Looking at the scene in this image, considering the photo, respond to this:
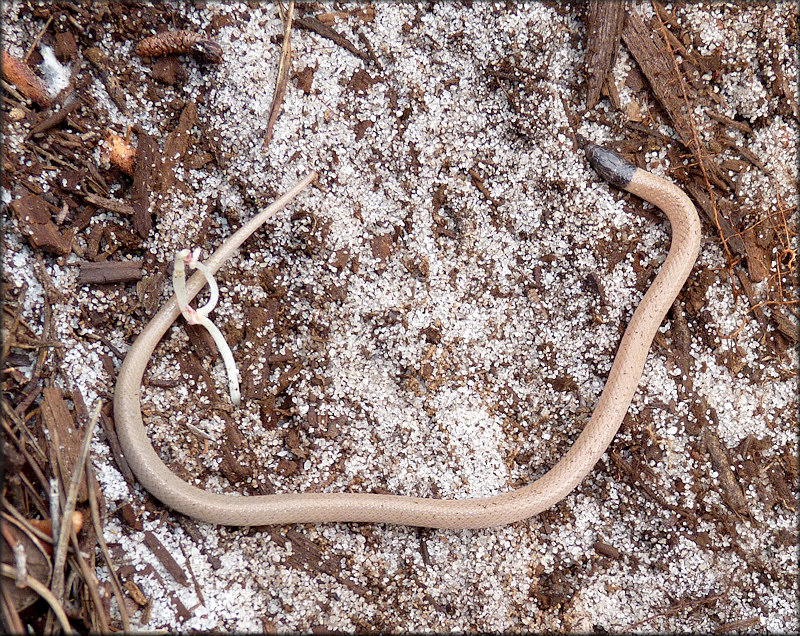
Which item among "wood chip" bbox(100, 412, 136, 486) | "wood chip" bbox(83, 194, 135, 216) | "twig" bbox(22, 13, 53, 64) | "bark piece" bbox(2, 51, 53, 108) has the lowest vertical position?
"wood chip" bbox(100, 412, 136, 486)

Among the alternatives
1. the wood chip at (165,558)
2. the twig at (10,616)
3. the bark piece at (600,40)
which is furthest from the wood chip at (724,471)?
the twig at (10,616)

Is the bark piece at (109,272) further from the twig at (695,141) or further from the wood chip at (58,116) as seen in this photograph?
the twig at (695,141)

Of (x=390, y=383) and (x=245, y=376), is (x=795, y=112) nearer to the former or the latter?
(x=390, y=383)

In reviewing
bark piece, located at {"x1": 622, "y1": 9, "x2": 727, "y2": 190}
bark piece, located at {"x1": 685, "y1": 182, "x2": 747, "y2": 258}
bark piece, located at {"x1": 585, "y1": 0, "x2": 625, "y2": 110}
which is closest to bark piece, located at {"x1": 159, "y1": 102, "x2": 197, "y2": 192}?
bark piece, located at {"x1": 585, "y1": 0, "x2": 625, "y2": 110}

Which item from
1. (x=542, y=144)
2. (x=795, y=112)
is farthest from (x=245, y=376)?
(x=795, y=112)

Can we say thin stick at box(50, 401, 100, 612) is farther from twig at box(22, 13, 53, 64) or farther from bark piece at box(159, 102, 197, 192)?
twig at box(22, 13, 53, 64)

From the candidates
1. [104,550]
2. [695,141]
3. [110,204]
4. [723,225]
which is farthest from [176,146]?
[723,225]
